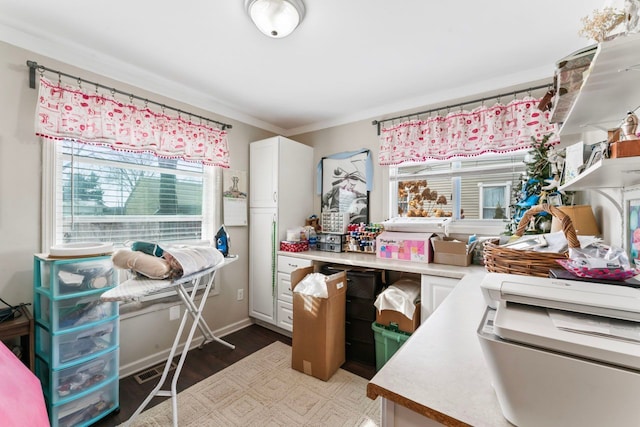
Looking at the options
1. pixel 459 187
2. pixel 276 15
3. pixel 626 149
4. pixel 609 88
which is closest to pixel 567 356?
pixel 626 149

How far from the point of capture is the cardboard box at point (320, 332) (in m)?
2.12

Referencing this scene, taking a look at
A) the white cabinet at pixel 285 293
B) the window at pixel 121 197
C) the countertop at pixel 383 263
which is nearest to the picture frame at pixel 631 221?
the countertop at pixel 383 263

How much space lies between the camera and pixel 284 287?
2.88 metres

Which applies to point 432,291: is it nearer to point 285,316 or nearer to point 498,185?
point 498,185

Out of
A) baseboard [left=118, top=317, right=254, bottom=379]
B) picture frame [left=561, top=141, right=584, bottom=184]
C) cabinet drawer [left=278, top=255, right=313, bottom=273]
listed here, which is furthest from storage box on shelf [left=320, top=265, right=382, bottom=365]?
picture frame [left=561, top=141, right=584, bottom=184]

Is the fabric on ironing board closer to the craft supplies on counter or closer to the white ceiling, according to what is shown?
the white ceiling

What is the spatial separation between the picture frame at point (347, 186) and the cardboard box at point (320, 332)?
97 cm

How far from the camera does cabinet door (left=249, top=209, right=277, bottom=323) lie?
9.79 feet

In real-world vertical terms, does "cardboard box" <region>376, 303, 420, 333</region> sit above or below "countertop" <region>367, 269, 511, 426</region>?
below

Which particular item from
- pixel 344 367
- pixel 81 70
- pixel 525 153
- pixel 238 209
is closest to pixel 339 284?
pixel 344 367

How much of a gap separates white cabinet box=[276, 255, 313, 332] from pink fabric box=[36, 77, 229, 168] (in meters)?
1.24

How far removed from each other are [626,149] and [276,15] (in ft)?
5.23

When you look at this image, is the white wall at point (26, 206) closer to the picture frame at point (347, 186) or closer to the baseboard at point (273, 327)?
the baseboard at point (273, 327)

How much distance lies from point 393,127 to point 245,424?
108 inches
